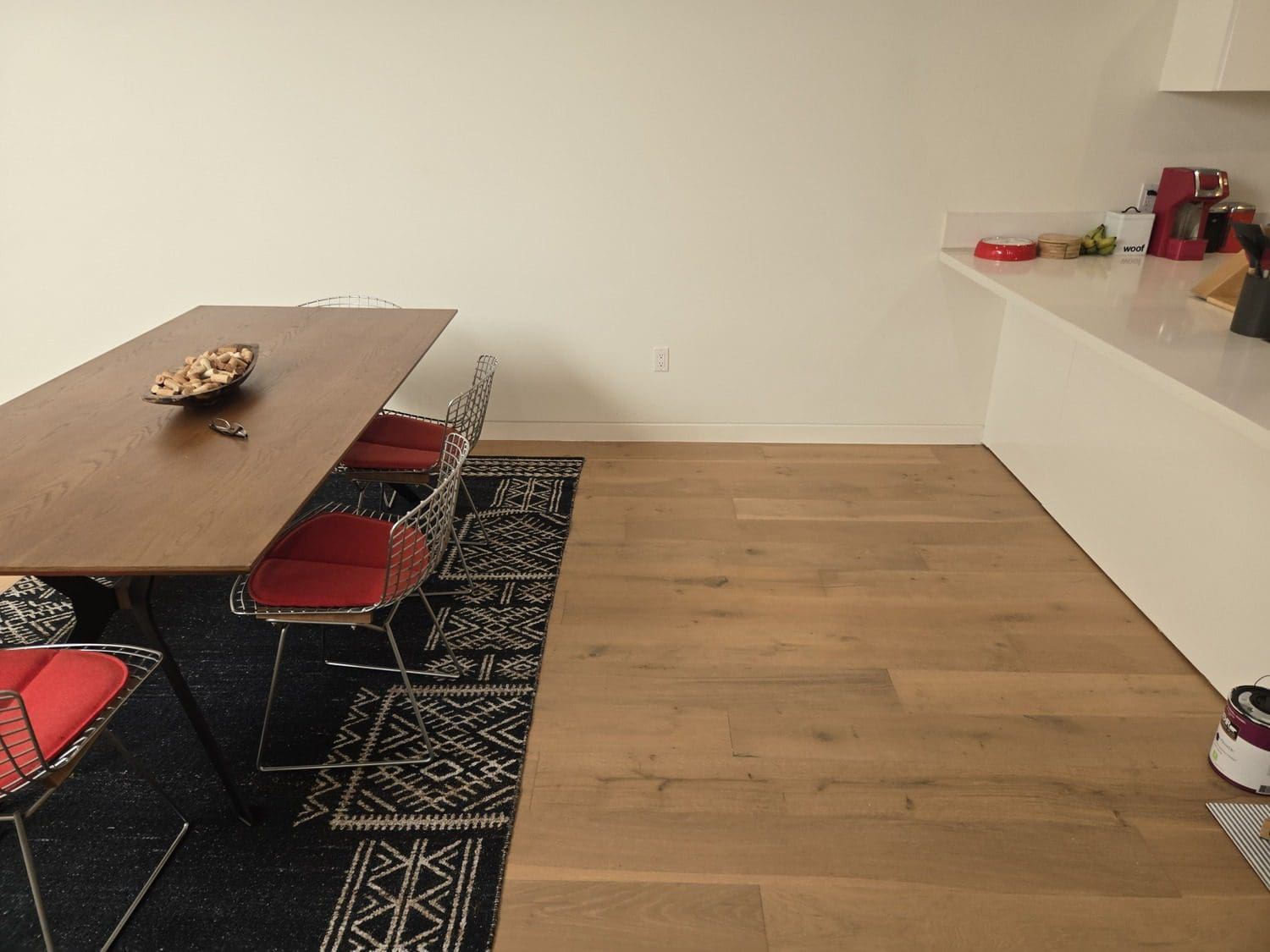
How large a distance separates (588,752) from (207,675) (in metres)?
1.16

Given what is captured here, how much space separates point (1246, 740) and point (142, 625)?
245 centimetres

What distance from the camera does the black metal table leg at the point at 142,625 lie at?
5.65 feet

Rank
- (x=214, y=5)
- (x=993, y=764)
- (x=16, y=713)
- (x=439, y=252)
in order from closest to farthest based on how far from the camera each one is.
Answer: (x=16, y=713) → (x=993, y=764) → (x=214, y=5) → (x=439, y=252)

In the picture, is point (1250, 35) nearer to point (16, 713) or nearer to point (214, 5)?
point (214, 5)

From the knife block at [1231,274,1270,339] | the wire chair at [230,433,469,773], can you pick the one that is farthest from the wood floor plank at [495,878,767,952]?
the knife block at [1231,274,1270,339]

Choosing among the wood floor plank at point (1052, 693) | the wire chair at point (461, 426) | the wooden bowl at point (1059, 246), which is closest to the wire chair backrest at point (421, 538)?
the wire chair at point (461, 426)

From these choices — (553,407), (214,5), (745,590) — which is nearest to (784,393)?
(553,407)

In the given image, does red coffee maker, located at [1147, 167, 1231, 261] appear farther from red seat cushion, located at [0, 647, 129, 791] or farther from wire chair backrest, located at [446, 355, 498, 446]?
red seat cushion, located at [0, 647, 129, 791]

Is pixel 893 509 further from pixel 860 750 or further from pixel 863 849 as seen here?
pixel 863 849

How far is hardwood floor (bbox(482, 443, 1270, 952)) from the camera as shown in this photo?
172 cm

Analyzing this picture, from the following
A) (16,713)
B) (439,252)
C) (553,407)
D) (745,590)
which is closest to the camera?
(16,713)

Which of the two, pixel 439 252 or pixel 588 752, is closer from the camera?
pixel 588 752

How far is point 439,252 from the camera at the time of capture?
11.8 ft

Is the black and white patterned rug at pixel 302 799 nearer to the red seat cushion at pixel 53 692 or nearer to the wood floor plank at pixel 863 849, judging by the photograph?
the wood floor plank at pixel 863 849
